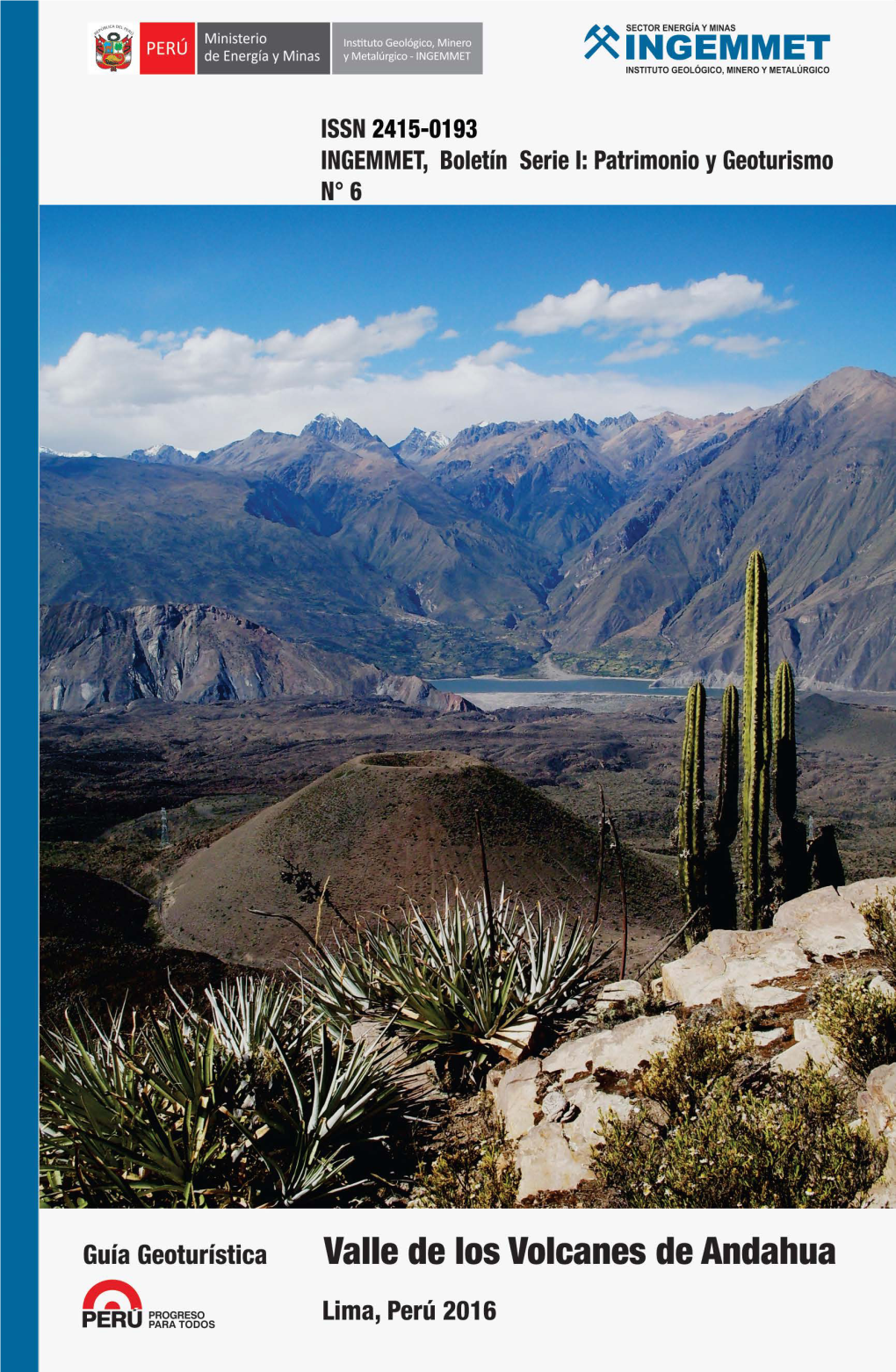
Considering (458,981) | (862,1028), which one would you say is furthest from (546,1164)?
(862,1028)

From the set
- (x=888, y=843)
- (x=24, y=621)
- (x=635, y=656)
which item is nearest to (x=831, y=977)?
(x=24, y=621)

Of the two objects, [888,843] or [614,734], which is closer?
[888,843]

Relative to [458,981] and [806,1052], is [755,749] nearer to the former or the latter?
[458,981]

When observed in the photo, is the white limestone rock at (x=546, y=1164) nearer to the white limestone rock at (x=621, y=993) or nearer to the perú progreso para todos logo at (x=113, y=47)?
the white limestone rock at (x=621, y=993)

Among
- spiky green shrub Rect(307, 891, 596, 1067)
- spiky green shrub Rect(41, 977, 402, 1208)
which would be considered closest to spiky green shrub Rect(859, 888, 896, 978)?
spiky green shrub Rect(307, 891, 596, 1067)

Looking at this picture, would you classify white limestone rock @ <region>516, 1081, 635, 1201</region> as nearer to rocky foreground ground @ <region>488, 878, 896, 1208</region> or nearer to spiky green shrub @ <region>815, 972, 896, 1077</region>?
rocky foreground ground @ <region>488, 878, 896, 1208</region>
